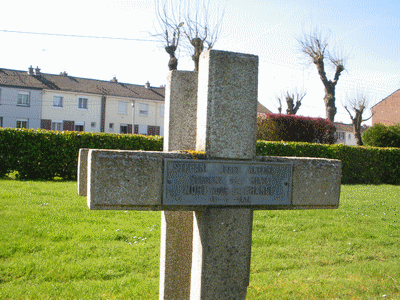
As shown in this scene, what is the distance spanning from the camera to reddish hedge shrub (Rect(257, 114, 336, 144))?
1909 centimetres

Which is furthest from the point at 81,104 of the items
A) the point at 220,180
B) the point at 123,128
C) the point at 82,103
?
the point at 220,180

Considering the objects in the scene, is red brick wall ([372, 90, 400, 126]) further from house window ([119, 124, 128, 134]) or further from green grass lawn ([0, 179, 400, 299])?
green grass lawn ([0, 179, 400, 299])

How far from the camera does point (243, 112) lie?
2.64 metres

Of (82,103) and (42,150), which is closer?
A: (42,150)

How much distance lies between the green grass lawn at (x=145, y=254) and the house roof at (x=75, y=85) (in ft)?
109

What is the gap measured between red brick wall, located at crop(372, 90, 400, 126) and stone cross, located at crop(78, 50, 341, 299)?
146 feet

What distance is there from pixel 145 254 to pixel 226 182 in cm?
279

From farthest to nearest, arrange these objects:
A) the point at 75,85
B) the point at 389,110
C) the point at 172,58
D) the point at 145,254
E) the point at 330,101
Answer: the point at 389,110 → the point at 75,85 → the point at 330,101 → the point at 172,58 → the point at 145,254

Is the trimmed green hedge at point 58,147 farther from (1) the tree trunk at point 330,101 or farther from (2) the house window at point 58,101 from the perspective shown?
(2) the house window at point 58,101

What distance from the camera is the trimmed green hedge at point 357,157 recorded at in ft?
50.7

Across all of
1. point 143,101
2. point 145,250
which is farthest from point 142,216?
point 143,101

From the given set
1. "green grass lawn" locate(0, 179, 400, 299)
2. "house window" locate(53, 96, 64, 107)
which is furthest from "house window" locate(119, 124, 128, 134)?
"green grass lawn" locate(0, 179, 400, 299)

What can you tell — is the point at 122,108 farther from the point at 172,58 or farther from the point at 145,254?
the point at 145,254

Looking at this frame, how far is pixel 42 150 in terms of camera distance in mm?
13250
